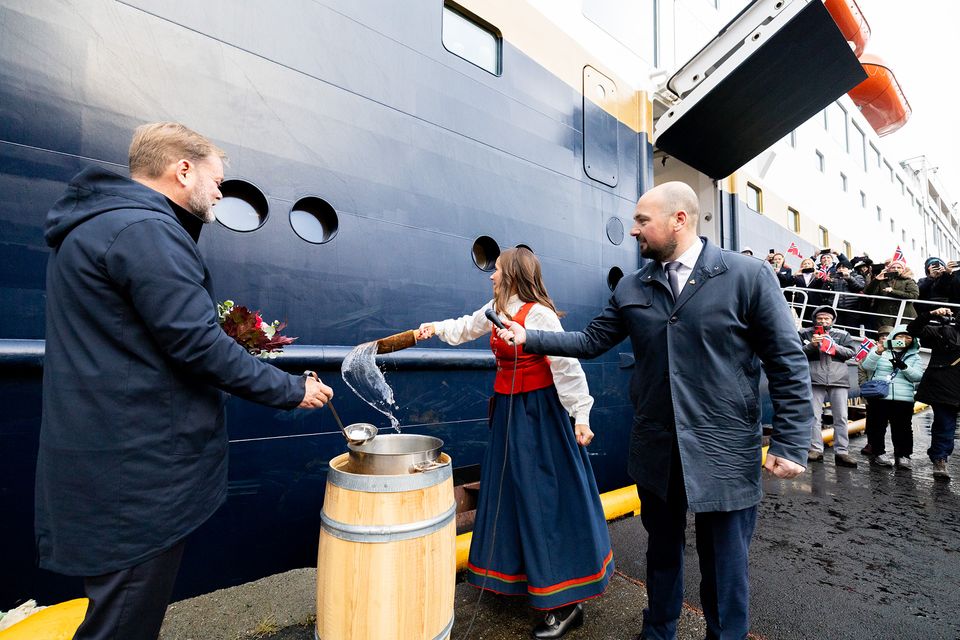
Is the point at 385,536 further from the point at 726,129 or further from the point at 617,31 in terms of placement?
the point at 726,129

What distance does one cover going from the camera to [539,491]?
217 cm

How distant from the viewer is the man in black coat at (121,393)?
1.21 m

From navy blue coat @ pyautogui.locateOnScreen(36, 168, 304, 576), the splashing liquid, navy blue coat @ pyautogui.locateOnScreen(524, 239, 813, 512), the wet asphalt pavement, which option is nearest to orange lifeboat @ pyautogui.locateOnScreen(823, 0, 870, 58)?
the wet asphalt pavement

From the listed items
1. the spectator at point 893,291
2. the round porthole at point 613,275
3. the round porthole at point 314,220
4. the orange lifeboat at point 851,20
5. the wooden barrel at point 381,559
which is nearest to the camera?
the wooden barrel at point 381,559

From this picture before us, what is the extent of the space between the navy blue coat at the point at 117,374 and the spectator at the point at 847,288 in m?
9.64

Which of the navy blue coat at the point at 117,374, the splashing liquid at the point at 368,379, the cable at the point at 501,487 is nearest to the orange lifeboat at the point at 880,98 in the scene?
the cable at the point at 501,487

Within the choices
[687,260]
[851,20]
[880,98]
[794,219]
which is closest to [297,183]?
[687,260]

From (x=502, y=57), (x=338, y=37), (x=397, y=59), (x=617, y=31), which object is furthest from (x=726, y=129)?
(x=338, y=37)

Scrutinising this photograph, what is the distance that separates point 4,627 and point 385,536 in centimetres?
135

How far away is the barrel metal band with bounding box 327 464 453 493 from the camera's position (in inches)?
61.3

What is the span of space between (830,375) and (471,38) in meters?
5.34

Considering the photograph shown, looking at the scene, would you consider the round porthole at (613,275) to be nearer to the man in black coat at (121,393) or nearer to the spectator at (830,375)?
the spectator at (830,375)

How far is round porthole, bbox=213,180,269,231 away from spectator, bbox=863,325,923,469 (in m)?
6.61

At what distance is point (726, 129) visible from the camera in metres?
5.68
